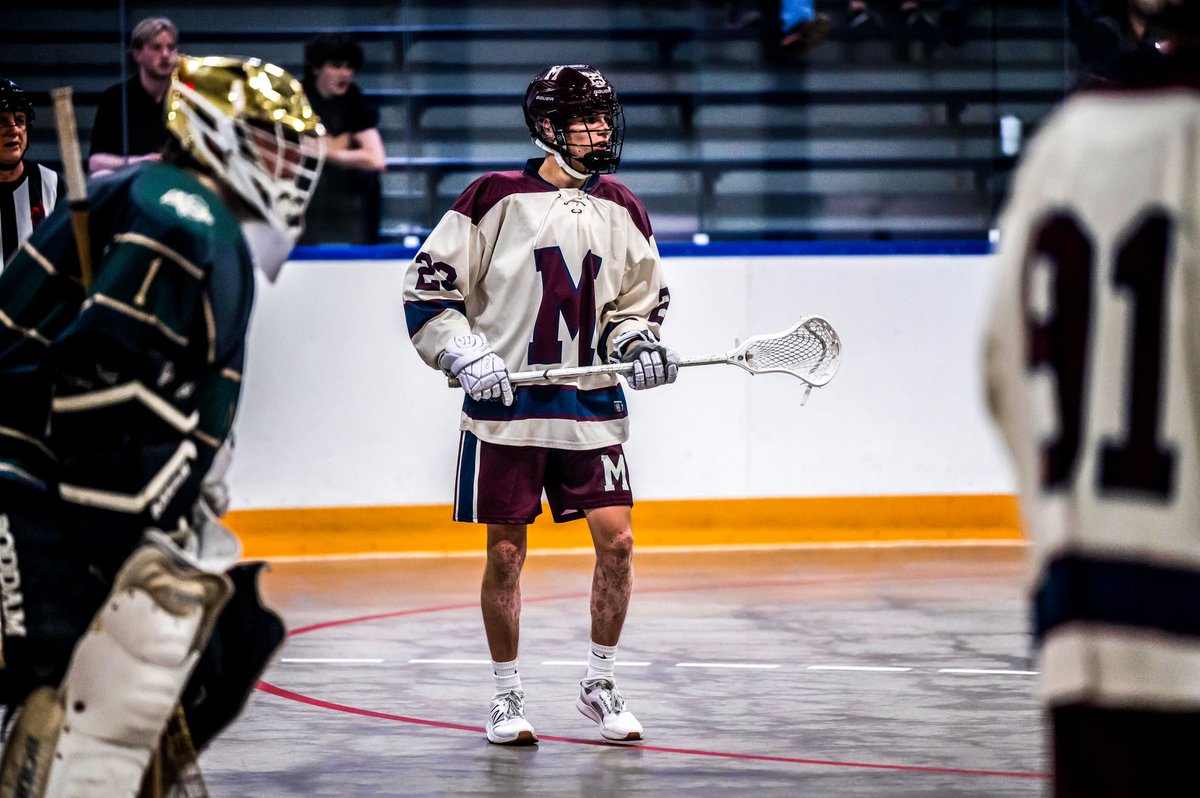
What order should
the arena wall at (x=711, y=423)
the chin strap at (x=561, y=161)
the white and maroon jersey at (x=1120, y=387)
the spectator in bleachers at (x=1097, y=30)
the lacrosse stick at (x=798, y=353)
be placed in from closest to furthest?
1. the white and maroon jersey at (x=1120, y=387)
2. the chin strap at (x=561, y=161)
3. the lacrosse stick at (x=798, y=353)
4. the arena wall at (x=711, y=423)
5. the spectator in bleachers at (x=1097, y=30)

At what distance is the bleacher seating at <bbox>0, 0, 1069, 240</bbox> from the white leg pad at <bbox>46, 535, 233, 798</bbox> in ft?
17.7

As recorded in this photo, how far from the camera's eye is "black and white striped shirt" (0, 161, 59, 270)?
→ 16.7 ft

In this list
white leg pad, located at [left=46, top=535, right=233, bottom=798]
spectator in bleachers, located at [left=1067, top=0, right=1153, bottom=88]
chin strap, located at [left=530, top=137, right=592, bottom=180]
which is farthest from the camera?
spectator in bleachers, located at [left=1067, top=0, right=1153, bottom=88]

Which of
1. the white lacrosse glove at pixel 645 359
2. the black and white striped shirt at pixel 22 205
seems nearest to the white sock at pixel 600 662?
the white lacrosse glove at pixel 645 359

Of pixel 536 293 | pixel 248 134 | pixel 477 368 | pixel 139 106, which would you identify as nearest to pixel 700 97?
pixel 139 106

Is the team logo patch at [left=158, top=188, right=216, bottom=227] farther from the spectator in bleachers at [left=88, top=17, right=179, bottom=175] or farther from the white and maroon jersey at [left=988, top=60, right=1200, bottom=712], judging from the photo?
the spectator in bleachers at [left=88, top=17, right=179, bottom=175]

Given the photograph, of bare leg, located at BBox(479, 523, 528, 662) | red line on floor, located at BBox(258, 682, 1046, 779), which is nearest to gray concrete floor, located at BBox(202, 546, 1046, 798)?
red line on floor, located at BBox(258, 682, 1046, 779)

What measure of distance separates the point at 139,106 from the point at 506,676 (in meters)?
3.97

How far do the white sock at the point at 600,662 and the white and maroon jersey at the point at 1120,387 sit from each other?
8.41ft

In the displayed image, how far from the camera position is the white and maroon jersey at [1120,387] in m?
1.59

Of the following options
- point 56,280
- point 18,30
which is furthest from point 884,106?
point 56,280

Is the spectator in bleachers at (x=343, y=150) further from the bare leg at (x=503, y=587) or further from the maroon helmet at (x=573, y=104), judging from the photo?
the bare leg at (x=503, y=587)

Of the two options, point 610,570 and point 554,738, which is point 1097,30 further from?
point 554,738

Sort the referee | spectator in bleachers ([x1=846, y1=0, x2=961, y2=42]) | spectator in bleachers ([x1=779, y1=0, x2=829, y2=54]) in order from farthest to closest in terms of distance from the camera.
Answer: spectator in bleachers ([x1=846, y1=0, x2=961, y2=42]) < spectator in bleachers ([x1=779, y1=0, x2=829, y2=54]) < the referee
